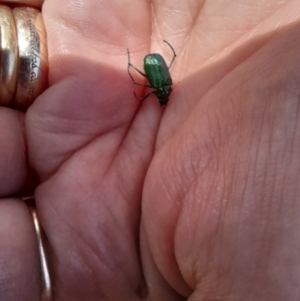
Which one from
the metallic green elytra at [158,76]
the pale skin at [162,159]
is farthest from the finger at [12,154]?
the metallic green elytra at [158,76]

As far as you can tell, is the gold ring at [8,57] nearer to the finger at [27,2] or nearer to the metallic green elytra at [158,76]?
the finger at [27,2]

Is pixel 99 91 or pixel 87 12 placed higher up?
pixel 87 12

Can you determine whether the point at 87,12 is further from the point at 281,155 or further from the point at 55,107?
the point at 281,155

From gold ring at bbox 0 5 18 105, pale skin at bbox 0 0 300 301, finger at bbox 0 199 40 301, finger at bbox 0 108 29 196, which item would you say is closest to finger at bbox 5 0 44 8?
pale skin at bbox 0 0 300 301

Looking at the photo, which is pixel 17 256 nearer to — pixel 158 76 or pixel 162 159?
pixel 162 159

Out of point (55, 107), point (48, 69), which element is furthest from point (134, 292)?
point (48, 69)

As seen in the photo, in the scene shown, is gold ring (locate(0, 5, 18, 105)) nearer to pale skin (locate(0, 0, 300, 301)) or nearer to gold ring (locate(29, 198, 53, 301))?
pale skin (locate(0, 0, 300, 301))

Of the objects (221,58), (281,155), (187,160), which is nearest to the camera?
(281,155)
